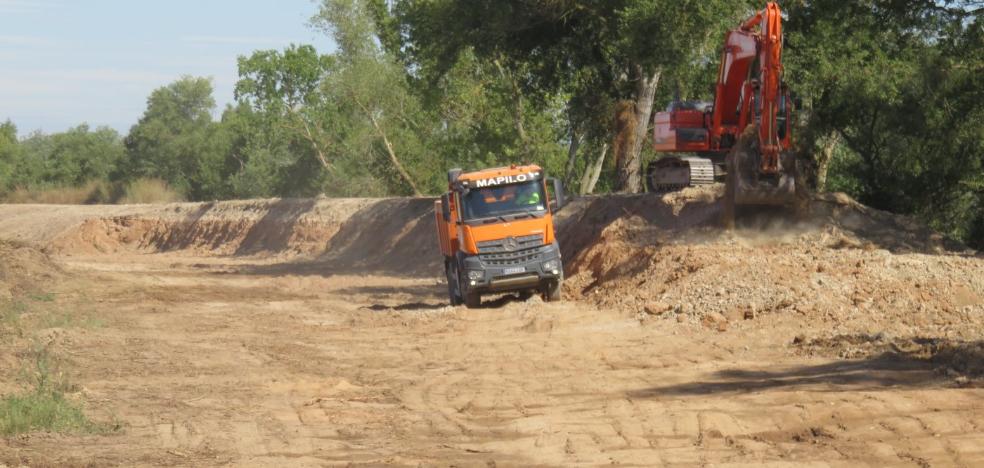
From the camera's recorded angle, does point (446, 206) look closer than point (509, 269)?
No

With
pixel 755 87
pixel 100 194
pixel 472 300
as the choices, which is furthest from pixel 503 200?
pixel 100 194

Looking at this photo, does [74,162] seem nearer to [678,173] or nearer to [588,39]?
[588,39]

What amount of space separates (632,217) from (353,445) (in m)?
16.9

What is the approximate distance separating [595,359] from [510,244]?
5.61 m

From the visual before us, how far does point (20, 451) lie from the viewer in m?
10.5

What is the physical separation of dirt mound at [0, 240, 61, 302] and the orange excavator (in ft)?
47.8

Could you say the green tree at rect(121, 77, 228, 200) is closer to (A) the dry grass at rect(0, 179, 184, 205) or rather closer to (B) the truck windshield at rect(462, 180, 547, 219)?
(A) the dry grass at rect(0, 179, 184, 205)

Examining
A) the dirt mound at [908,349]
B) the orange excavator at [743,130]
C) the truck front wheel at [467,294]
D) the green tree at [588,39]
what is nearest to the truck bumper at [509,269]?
the truck front wheel at [467,294]

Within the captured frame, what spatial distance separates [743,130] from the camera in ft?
82.5

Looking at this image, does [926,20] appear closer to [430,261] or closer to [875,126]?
[875,126]

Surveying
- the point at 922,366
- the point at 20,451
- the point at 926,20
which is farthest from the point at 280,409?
the point at 926,20

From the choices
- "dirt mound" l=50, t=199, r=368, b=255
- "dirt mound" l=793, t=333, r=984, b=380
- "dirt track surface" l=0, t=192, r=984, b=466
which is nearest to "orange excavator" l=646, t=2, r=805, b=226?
"dirt track surface" l=0, t=192, r=984, b=466

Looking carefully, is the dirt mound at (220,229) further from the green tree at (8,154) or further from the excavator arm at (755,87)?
the green tree at (8,154)

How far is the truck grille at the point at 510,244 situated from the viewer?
21.8 metres
